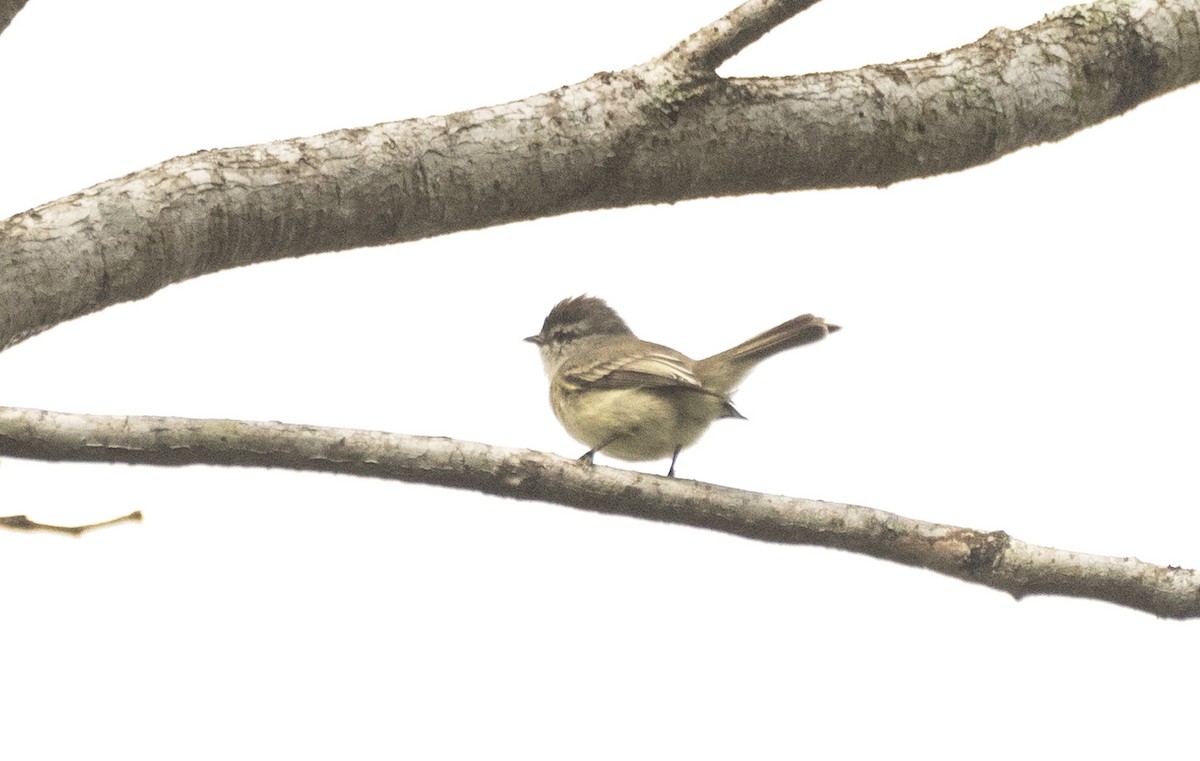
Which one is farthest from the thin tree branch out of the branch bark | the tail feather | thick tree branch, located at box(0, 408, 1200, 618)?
the tail feather

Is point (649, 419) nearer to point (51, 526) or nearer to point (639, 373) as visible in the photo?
point (639, 373)

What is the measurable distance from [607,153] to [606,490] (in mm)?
851

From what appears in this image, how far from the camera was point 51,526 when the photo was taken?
217cm

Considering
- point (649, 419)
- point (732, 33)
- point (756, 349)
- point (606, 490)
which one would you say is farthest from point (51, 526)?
point (756, 349)

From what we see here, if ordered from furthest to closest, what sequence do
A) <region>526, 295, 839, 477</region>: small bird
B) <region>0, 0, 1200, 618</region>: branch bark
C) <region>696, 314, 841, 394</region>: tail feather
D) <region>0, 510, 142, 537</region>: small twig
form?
<region>526, 295, 839, 477</region>: small bird < <region>696, 314, 841, 394</region>: tail feather < <region>0, 0, 1200, 618</region>: branch bark < <region>0, 510, 142, 537</region>: small twig

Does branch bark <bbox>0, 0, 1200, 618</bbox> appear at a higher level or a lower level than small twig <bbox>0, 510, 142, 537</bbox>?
higher

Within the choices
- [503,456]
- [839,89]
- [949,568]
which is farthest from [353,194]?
[949,568]

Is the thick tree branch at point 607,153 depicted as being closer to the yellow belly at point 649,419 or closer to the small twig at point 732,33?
the small twig at point 732,33

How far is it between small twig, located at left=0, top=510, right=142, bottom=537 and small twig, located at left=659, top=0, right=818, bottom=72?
1853mm

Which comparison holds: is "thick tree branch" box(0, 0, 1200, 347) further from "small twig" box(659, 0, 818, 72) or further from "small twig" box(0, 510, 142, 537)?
"small twig" box(0, 510, 142, 537)

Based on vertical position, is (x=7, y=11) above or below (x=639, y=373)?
above

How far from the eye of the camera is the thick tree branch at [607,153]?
9.04ft

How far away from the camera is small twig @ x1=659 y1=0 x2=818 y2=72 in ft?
11.2

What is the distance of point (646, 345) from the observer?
639 centimetres
